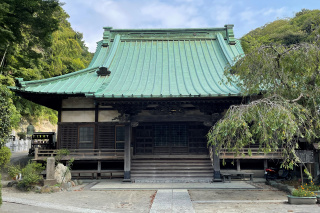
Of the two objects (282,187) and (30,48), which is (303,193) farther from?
(30,48)

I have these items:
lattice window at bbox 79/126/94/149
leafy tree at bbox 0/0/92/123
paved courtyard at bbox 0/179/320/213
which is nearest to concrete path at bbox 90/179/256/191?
paved courtyard at bbox 0/179/320/213

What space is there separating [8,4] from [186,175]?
1293 centimetres

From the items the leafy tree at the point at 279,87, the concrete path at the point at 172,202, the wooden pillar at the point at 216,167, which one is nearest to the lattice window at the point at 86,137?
the concrete path at the point at 172,202

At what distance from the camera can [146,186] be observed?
11.5 metres

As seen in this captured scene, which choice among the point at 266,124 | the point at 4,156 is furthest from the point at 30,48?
the point at 266,124

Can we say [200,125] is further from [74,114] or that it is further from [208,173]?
[74,114]

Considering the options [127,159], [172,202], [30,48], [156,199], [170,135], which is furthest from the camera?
[30,48]

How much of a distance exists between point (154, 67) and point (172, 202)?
9220mm

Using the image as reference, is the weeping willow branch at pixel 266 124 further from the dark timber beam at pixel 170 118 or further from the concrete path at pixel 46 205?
the dark timber beam at pixel 170 118

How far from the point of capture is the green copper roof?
40.4 feet

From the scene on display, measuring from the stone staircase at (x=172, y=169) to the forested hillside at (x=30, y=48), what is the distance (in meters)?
6.77

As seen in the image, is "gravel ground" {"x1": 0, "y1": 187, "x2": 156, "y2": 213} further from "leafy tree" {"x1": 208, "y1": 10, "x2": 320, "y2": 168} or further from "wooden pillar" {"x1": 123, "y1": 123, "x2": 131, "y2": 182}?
"leafy tree" {"x1": 208, "y1": 10, "x2": 320, "y2": 168}

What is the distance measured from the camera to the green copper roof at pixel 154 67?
1233cm

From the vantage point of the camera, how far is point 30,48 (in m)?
17.8
